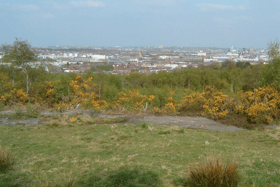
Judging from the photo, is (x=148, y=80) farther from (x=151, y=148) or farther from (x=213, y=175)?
(x=213, y=175)

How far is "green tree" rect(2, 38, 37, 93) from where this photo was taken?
15023 millimetres

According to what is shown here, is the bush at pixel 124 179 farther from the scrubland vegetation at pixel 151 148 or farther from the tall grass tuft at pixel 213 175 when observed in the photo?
the tall grass tuft at pixel 213 175

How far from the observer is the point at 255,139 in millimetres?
7340

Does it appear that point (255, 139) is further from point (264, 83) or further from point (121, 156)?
point (264, 83)

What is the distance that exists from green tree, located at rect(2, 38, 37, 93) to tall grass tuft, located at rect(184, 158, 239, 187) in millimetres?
13926

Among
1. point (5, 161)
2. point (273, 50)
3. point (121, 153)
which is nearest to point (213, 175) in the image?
point (121, 153)

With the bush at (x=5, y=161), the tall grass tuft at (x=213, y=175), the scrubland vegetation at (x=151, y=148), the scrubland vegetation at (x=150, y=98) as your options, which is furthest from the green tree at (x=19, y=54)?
the tall grass tuft at (x=213, y=175)

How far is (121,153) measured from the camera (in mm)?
5320

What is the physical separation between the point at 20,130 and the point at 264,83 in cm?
1118

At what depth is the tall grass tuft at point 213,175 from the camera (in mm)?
3381

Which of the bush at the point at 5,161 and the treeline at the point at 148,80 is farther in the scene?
the treeline at the point at 148,80

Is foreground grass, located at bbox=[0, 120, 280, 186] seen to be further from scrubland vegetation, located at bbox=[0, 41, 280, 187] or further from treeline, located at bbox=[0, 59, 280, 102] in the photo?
treeline, located at bbox=[0, 59, 280, 102]

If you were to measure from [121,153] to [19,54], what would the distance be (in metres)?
12.6

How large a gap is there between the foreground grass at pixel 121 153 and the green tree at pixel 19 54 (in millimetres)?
8312
